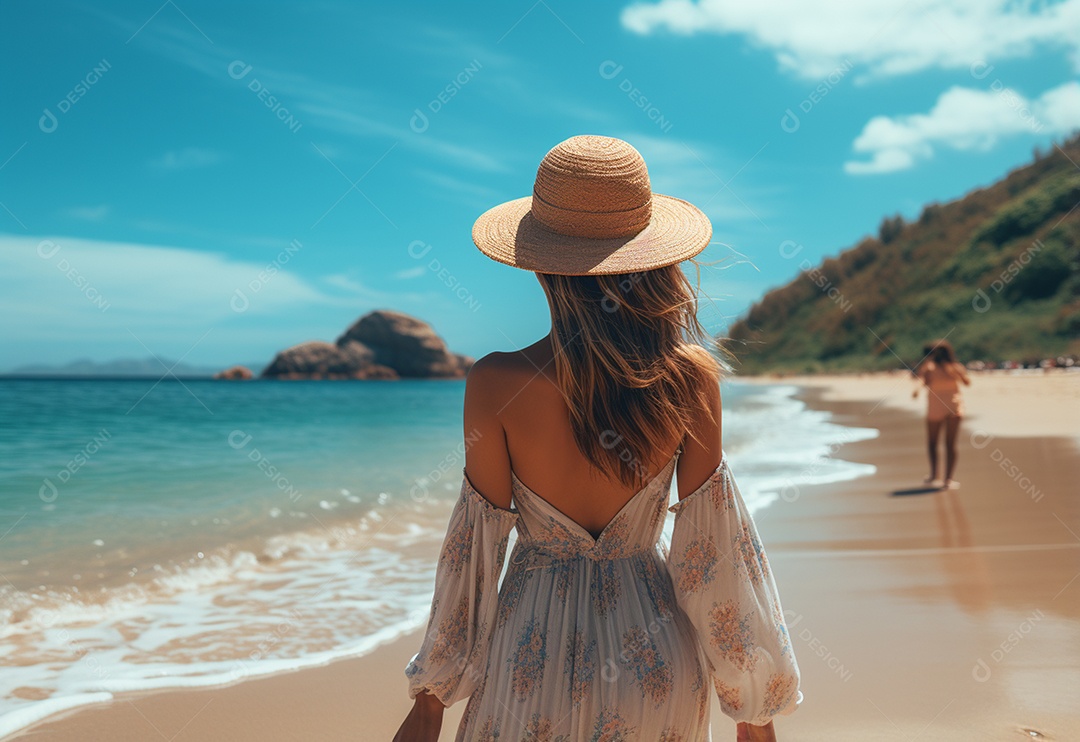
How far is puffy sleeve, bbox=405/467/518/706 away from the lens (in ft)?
4.94

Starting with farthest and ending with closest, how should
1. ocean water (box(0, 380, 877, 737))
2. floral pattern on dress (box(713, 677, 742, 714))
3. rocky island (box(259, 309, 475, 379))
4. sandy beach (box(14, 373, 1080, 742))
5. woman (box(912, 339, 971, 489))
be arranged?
rocky island (box(259, 309, 475, 379)) < woman (box(912, 339, 971, 489)) < ocean water (box(0, 380, 877, 737)) < sandy beach (box(14, 373, 1080, 742)) < floral pattern on dress (box(713, 677, 742, 714))

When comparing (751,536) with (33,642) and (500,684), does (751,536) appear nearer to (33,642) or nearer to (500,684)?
(500,684)

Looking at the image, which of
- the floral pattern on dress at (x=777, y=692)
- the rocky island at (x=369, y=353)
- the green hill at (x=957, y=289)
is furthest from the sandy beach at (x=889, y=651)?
the rocky island at (x=369, y=353)

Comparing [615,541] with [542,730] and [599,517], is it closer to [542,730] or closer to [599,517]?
[599,517]

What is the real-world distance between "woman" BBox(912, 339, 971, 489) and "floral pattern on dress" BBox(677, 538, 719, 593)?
784 centimetres

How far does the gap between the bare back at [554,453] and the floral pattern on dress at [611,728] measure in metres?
0.33

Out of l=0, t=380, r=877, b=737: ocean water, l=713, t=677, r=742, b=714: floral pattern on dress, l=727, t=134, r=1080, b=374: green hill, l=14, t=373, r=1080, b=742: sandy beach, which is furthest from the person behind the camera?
l=727, t=134, r=1080, b=374: green hill

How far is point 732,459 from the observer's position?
39.2ft

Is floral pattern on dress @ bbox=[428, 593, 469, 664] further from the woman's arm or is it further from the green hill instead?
the green hill

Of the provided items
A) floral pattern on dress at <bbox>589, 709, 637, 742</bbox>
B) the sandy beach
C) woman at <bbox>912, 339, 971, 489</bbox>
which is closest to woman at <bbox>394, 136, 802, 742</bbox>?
floral pattern on dress at <bbox>589, 709, 637, 742</bbox>

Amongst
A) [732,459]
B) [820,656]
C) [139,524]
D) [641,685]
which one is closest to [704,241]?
[641,685]

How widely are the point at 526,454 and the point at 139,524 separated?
7249 millimetres

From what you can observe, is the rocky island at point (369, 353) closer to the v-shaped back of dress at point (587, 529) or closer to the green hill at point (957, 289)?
the green hill at point (957, 289)

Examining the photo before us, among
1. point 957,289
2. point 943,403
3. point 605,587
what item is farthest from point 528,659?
point 957,289
